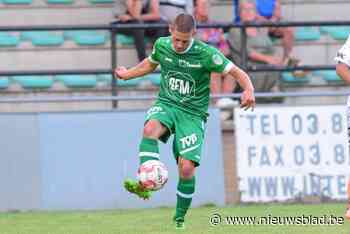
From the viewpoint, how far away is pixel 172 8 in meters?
16.7

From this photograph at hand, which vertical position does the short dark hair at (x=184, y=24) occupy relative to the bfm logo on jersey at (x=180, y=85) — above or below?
above

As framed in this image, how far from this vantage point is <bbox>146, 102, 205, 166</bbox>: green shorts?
1129 cm

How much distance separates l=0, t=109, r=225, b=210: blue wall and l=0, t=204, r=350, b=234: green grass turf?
498mm

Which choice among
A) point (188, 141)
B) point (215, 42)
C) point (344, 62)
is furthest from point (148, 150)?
point (215, 42)

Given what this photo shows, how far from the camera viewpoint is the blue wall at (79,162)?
14797 mm

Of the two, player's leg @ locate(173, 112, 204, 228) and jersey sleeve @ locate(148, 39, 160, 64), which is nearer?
player's leg @ locate(173, 112, 204, 228)

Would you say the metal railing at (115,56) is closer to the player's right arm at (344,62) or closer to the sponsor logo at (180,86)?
the sponsor logo at (180,86)

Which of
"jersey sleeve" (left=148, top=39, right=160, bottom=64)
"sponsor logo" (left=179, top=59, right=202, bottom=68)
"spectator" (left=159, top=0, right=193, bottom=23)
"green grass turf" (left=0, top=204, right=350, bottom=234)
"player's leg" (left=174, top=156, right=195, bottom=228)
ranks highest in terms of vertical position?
"spectator" (left=159, top=0, right=193, bottom=23)

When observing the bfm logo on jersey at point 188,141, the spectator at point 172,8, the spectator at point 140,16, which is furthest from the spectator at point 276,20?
the bfm logo on jersey at point 188,141

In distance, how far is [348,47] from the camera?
11562 mm

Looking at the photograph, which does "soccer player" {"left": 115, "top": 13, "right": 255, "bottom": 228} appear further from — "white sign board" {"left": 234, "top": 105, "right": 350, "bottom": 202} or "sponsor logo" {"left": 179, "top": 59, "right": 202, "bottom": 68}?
"white sign board" {"left": 234, "top": 105, "right": 350, "bottom": 202}

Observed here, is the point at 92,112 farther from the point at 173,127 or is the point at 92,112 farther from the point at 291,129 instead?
the point at 173,127

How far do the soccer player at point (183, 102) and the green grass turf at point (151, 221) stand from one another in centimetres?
46

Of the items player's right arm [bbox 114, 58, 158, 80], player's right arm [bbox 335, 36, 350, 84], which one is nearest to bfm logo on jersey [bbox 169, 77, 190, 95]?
player's right arm [bbox 114, 58, 158, 80]
